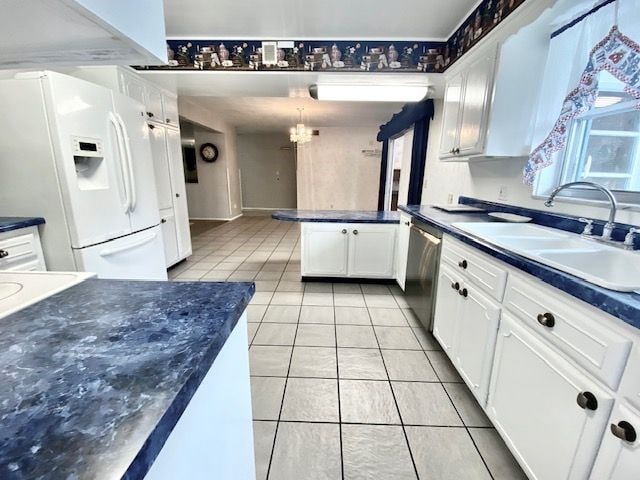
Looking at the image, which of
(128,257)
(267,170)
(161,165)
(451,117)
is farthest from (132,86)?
(267,170)

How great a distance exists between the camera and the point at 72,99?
171 cm

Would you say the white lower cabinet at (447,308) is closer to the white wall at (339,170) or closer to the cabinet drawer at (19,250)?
the cabinet drawer at (19,250)

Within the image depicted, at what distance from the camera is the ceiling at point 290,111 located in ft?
15.9

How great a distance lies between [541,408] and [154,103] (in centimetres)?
391

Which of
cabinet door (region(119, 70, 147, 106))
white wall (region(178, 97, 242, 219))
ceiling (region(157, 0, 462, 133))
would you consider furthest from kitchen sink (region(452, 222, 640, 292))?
white wall (region(178, 97, 242, 219))

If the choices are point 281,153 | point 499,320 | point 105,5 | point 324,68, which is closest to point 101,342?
point 105,5

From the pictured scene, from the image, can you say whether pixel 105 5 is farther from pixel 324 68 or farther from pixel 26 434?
pixel 324 68

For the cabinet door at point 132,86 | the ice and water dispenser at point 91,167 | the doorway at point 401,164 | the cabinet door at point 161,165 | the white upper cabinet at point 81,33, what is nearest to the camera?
the white upper cabinet at point 81,33

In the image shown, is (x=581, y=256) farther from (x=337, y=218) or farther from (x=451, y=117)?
(x=337, y=218)

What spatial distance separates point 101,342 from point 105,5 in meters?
0.68

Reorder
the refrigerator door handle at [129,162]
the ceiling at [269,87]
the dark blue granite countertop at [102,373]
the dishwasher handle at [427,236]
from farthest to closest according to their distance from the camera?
→ the ceiling at [269,87]
the refrigerator door handle at [129,162]
the dishwasher handle at [427,236]
the dark blue granite countertop at [102,373]

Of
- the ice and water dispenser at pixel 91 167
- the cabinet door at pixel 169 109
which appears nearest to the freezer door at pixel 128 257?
the ice and water dispenser at pixel 91 167

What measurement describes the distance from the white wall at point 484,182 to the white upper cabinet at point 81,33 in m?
1.95

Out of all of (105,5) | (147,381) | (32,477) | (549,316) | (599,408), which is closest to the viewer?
(32,477)
